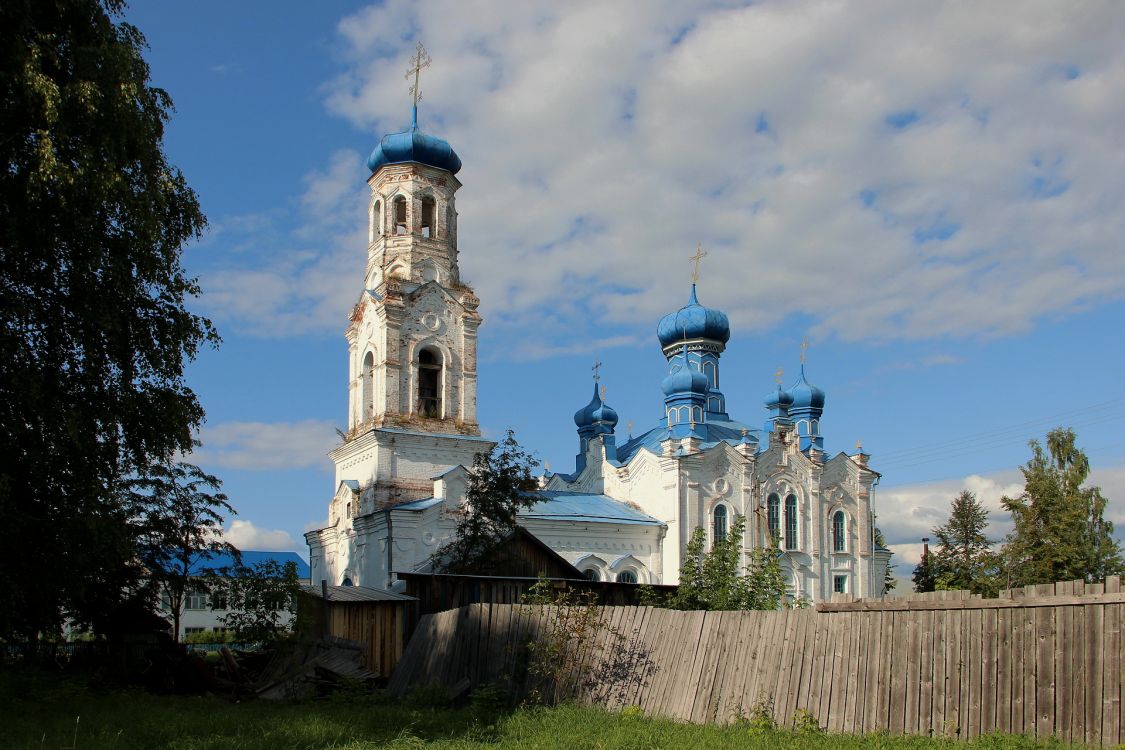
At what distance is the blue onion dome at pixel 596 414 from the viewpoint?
38.1m

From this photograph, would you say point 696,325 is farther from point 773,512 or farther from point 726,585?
point 726,585

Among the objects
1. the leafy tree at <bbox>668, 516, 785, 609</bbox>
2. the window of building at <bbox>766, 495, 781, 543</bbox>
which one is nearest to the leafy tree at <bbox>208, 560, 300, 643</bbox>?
the leafy tree at <bbox>668, 516, 785, 609</bbox>

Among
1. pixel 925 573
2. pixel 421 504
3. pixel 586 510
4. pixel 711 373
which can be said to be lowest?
pixel 925 573

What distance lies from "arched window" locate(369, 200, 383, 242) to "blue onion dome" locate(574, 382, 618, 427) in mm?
11252

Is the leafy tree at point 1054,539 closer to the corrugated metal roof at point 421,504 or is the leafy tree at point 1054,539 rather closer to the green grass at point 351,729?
the corrugated metal roof at point 421,504

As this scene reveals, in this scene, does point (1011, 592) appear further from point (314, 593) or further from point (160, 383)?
point (314, 593)

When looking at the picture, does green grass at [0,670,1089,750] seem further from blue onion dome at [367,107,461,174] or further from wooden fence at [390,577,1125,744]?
blue onion dome at [367,107,461,174]

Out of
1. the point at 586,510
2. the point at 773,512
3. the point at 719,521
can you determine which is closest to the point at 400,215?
the point at 586,510

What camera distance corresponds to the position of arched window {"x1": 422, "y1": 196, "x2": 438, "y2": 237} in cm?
3061

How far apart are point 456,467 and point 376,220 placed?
7.87 metres

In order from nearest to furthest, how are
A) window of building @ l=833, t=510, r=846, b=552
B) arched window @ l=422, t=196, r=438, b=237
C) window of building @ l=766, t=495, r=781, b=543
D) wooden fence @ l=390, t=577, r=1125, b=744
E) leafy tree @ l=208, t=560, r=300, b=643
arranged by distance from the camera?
wooden fence @ l=390, t=577, r=1125, b=744 → leafy tree @ l=208, t=560, r=300, b=643 → arched window @ l=422, t=196, r=438, b=237 → window of building @ l=766, t=495, r=781, b=543 → window of building @ l=833, t=510, r=846, b=552

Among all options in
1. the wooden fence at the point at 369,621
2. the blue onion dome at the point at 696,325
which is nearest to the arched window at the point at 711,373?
the blue onion dome at the point at 696,325

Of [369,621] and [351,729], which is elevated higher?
[369,621]

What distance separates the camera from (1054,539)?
27.9m
